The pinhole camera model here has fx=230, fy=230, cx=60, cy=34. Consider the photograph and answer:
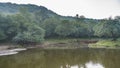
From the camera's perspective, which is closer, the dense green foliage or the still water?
the still water

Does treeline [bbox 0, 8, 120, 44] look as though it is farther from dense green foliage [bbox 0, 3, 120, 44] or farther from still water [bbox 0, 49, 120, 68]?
still water [bbox 0, 49, 120, 68]

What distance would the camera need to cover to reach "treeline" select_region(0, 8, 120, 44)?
188ft

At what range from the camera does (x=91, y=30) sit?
266 ft

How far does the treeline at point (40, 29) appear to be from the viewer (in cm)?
5722

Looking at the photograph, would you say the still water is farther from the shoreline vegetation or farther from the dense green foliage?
the dense green foliage

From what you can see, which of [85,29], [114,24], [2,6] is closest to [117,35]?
[114,24]

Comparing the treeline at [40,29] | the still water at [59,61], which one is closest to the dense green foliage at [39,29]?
the treeline at [40,29]

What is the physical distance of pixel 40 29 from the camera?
61.8 meters

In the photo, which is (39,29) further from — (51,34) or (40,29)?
(51,34)

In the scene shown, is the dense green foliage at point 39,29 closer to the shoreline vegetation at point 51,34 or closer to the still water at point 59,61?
the shoreline vegetation at point 51,34

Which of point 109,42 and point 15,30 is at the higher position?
point 15,30

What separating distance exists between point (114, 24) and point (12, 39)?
3124 centimetres

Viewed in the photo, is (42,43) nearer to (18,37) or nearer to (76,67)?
(18,37)

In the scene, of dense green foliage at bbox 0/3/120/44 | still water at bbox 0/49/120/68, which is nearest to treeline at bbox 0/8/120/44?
dense green foliage at bbox 0/3/120/44
